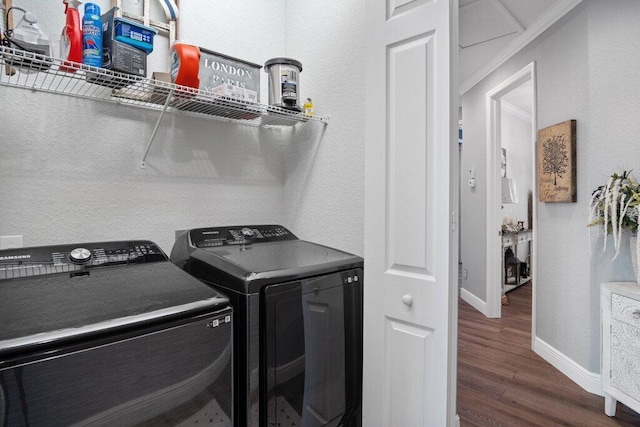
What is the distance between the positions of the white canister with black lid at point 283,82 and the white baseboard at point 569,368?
106 inches

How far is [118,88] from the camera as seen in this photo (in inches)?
58.0

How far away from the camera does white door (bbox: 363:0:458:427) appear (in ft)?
4.00

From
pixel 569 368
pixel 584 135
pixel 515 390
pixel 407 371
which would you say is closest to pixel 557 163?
pixel 584 135

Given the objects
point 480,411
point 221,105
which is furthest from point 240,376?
point 480,411

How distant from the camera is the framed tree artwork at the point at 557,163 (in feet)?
8.03

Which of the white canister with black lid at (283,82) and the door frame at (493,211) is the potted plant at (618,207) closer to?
the door frame at (493,211)

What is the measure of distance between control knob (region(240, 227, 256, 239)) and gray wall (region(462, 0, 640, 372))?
7.55 feet

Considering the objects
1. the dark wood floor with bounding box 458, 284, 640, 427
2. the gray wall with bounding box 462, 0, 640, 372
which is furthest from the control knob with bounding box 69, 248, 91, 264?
the gray wall with bounding box 462, 0, 640, 372

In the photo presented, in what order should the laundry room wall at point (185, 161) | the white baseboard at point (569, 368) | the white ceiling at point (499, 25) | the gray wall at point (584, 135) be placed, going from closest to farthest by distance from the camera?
the laundry room wall at point (185, 161) → the gray wall at point (584, 135) → the white baseboard at point (569, 368) → the white ceiling at point (499, 25)

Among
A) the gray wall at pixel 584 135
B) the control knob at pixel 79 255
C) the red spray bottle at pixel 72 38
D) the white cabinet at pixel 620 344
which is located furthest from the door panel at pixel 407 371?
the gray wall at pixel 584 135

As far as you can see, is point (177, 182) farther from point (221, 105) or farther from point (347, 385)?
point (347, 385)

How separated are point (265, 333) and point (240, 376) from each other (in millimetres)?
166

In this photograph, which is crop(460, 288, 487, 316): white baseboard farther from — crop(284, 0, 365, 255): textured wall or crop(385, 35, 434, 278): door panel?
crop(385, 35, 434, 278): door panel

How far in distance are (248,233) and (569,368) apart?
2549 mm
